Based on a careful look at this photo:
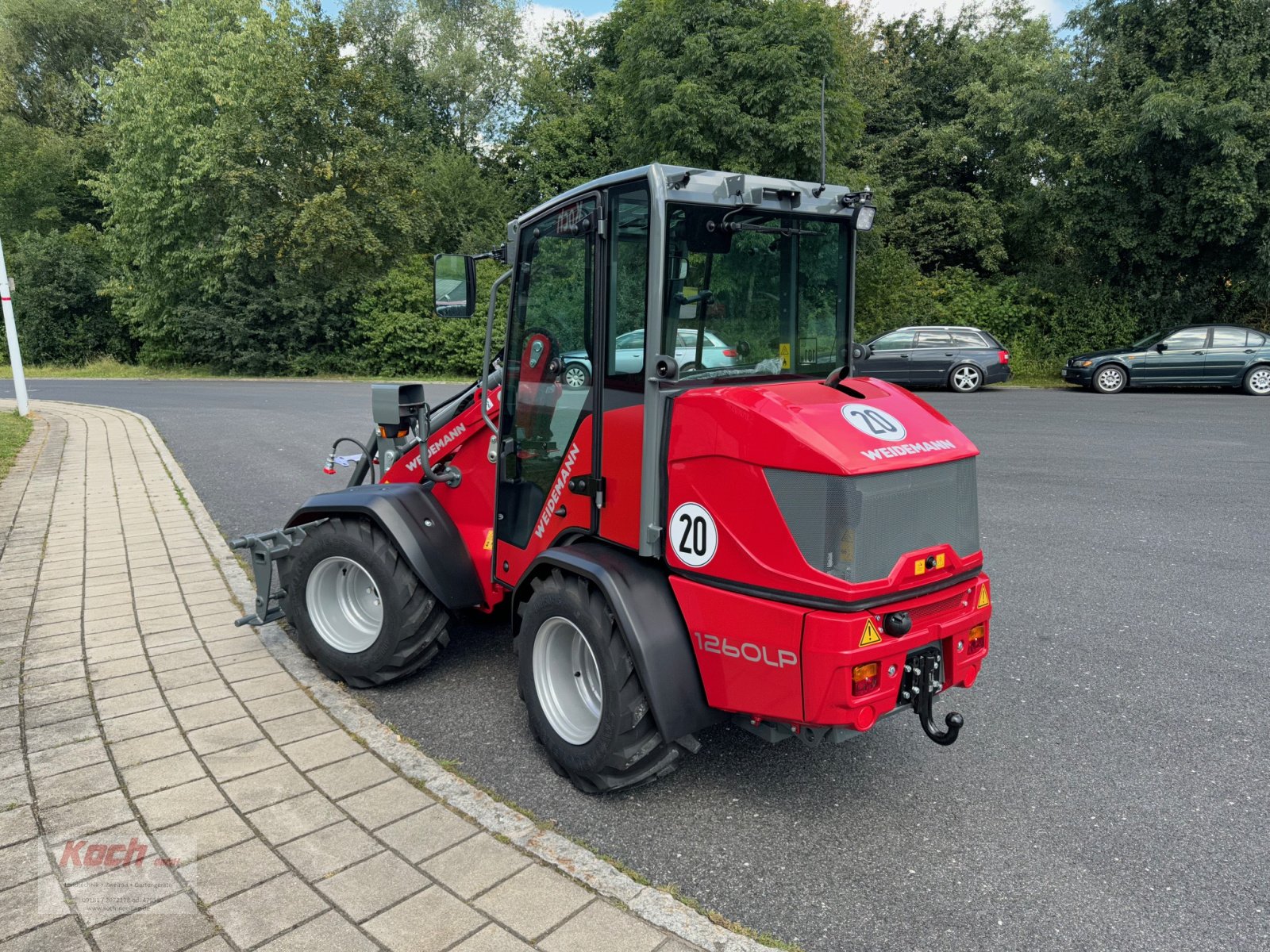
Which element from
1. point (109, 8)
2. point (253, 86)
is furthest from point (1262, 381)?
point (109, 8)

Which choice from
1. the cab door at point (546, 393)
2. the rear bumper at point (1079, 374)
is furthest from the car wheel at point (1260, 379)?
the cab door at point (546, 393)

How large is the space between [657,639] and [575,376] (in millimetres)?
1157

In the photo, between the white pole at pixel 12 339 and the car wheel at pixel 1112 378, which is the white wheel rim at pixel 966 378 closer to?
the car wheel at pixel 1112 378

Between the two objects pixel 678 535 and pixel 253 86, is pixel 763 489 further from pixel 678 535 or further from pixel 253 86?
pixel 253 86

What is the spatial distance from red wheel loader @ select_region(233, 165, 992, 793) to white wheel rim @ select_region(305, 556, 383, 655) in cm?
41

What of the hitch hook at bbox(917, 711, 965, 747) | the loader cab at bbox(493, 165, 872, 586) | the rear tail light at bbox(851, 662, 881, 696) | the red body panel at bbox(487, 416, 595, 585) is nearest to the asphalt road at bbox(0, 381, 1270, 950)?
the hitch hook at bbox(917, 711, 965, 747)

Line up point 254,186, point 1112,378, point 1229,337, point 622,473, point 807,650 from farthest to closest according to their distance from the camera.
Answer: point 254,186, point 1112,378, point 1229,337, point 622,473, point 807,650

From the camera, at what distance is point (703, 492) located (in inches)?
119

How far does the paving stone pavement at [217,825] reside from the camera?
2.52 metres

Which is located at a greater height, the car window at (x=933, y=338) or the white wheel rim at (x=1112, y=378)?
the car window at (x=933, y=338)

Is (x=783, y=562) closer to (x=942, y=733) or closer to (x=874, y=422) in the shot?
(x=874, y=422)

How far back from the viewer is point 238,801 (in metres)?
3.18

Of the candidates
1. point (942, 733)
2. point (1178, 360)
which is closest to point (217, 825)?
point (942, 733)

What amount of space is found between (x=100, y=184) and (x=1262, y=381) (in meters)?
33.2
